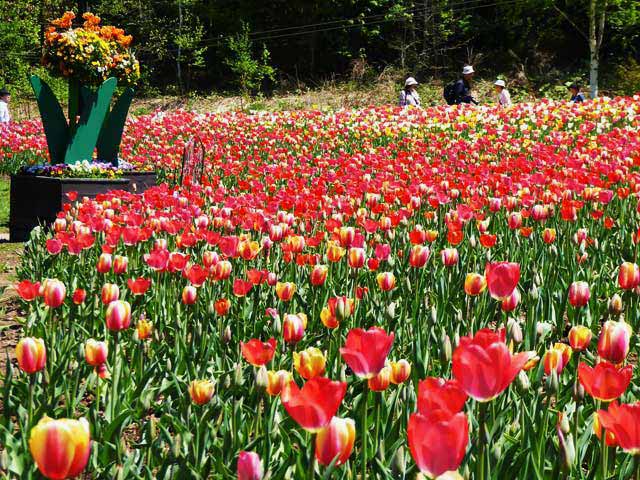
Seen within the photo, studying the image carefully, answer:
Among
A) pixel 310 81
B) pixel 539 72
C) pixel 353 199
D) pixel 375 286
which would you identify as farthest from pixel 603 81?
pixel 375 286

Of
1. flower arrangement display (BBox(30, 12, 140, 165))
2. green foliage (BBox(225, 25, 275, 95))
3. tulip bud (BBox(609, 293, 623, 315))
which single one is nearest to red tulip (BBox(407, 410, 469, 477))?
tulip bud (BBox(609, 293, 623, 315))

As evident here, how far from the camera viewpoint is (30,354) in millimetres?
2035

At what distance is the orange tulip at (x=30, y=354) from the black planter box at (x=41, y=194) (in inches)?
232

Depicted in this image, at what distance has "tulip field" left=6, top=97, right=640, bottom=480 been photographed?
57.8 inches

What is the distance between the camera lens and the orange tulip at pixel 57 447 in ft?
3.85

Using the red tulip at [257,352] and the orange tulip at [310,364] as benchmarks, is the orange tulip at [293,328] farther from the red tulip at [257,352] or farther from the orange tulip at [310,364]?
the orange tulip at [310,364]

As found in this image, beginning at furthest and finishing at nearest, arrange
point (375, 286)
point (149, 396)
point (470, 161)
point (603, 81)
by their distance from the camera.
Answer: point (603, 81)
point (470, 161)
point (375, 286)
point (149, 396)

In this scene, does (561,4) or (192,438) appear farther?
(561,4)

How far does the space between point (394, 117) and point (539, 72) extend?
19.8 m

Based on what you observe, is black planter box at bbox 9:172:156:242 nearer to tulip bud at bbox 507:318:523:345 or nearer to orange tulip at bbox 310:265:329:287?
orange tulip at bbox 310:265:329:287

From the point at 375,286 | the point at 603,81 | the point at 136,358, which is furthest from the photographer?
the point at 603,81

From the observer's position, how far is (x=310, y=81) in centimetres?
3650

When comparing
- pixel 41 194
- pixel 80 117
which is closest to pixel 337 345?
pixel 41 194

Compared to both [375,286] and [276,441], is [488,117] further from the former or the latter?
[276,441]
